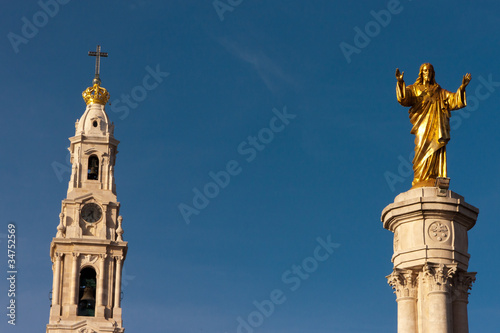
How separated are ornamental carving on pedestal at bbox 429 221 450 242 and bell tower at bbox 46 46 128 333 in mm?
48377

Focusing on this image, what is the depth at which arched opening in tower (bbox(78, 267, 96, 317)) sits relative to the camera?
89000 millimetres

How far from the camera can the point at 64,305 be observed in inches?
3460

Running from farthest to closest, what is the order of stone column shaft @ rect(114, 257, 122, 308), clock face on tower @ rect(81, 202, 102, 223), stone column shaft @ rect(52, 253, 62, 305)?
clock face on tower @ rect(81, 202, 102, 223) < stone column shaft @ rect(114, 257, 122, 308) < stone column shaft @ rect(52, 253, 62, 305)

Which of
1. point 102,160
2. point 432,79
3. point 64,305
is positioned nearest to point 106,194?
point 102,160

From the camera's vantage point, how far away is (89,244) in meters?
89.5

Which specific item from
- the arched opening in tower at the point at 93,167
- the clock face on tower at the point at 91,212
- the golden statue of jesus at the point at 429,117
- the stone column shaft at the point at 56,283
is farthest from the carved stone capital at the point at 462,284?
the arched opening in tower at the point at 93,167

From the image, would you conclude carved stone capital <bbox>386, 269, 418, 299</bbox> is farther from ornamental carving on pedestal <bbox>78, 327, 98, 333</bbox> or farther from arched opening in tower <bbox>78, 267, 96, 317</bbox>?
arched opening in tower <bbox>78, 267, 96, 317</bbox>

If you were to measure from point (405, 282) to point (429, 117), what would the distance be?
233 inches

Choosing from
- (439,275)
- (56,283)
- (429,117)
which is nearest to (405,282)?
(439,275)

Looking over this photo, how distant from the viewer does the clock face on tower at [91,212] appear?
90938 mm

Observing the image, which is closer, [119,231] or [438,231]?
[438,231]

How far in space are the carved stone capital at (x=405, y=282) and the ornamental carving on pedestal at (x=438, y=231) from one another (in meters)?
1.38

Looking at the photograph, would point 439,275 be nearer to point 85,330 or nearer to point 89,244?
point 85,330

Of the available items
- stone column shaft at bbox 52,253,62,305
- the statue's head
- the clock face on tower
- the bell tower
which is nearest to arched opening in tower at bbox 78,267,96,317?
the bell tower
